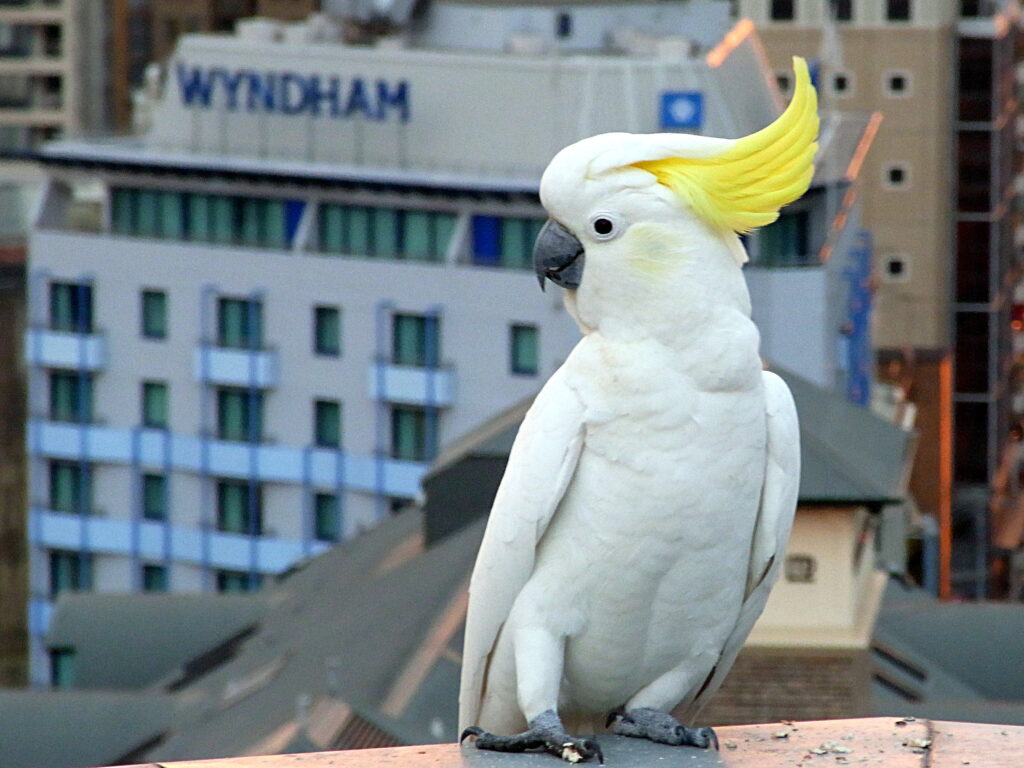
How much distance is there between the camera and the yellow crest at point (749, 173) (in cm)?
1002

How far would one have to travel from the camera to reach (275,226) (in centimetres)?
5178

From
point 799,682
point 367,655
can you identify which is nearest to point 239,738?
point 367,655

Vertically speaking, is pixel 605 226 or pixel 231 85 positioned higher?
pixel 605 226

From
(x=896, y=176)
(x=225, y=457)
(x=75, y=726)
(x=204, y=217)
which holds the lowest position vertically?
(x=225, y=457)

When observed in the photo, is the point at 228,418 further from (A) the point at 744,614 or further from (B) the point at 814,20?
(A) the point at 744,614

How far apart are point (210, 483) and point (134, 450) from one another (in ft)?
6.47

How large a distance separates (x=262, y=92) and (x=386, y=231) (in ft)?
13.3

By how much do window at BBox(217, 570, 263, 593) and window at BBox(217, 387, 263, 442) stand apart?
308cm

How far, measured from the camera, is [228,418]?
53.2 metres

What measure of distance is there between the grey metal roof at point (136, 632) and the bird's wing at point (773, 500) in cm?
2299

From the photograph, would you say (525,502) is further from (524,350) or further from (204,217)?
(204,217)

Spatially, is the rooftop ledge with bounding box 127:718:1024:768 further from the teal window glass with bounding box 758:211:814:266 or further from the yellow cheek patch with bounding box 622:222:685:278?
the teal window glass with bounding box 758:211:814:266

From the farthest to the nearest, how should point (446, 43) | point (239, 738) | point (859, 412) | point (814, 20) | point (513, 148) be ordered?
point (814, 20) < point (446, 43) < point (513, 148) < point (859, 412) < point (239, 738)

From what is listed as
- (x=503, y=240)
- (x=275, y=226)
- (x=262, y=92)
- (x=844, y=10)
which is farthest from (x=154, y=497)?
(x=844, y=10)
